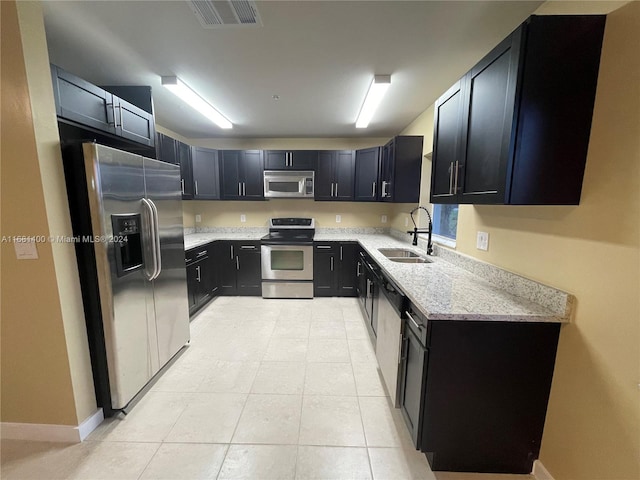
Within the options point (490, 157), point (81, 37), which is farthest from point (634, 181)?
point (81, 37)

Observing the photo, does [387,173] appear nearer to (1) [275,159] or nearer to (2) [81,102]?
(1) [275,159]

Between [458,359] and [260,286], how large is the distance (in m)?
3.06

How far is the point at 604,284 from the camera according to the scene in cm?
103

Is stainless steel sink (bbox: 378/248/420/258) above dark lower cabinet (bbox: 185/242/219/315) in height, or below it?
above

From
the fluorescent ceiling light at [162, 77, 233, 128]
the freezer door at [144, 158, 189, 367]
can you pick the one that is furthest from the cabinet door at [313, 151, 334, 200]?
the freezer door at [144, 158, 189, 367]

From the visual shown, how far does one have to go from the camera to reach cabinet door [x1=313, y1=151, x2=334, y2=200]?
153 inches

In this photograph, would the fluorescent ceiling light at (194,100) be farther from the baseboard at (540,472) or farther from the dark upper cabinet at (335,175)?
the baseboard at (540,472)

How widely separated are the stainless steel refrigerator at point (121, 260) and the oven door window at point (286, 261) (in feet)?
5.69

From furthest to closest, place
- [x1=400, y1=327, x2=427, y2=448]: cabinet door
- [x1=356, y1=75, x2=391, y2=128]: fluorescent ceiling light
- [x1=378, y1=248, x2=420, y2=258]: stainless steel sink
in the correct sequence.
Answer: [x1=378, y1=248, x2=420, y2=258]: stainless steel sink
[x1=356, y1=75, x2=391, y2=128]: fluorescent ceiling light
[x1=400, y1=327, x2=427, y2=448]: cabinet door

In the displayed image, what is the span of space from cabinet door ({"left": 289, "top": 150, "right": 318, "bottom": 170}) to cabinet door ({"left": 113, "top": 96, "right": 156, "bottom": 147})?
1.89 metres

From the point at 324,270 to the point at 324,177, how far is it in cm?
148

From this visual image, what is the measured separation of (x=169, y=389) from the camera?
1941 mm

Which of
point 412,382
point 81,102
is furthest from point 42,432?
point 412,382

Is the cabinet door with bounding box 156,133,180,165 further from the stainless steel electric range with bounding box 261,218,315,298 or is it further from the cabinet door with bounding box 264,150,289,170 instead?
the stainless steel electric range with bounding box 261,218,315,298
